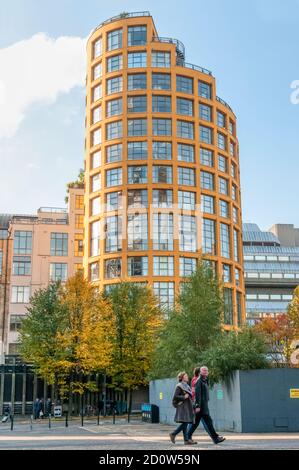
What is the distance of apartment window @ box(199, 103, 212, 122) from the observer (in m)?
77.0

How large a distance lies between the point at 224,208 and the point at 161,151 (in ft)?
34.9

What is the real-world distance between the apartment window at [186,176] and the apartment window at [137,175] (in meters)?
4.10

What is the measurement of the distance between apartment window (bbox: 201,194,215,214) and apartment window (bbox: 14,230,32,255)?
23.5 meters

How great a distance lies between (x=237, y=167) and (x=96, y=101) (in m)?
20.0

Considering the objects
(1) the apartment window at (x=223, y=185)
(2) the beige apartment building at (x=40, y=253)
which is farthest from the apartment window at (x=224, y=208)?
(2) the beige apartment building at (x=40, y=253)

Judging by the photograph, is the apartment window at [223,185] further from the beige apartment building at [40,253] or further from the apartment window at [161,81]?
the beige apartment building at [40,253]

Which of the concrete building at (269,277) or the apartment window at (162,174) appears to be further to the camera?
the concrete building at (269,277)

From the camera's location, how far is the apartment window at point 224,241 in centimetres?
7512

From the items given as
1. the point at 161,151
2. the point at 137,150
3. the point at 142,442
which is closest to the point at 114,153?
the point at 137,150

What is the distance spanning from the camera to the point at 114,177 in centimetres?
7388

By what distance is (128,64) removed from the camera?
76250mm

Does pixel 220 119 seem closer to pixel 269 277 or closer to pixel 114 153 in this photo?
pixel 114 153

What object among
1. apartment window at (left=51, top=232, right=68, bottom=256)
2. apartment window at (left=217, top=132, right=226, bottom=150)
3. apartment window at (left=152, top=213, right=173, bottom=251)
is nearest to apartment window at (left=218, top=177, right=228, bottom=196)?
apartment window at (left=217, top=132, right=226, bottom=150)

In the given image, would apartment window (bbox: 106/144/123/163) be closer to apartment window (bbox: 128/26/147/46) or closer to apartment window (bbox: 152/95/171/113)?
apartment window (bbox: 152/95/171/113)
